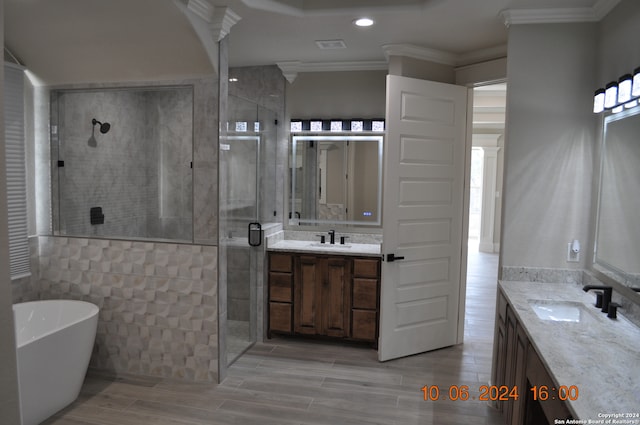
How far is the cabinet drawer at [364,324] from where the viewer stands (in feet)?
13.6

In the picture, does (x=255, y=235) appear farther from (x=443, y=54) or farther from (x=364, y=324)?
(x=443, y=54)

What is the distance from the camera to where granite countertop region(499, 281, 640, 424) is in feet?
4.72

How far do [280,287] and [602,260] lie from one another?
2615 mm

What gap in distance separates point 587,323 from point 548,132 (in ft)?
4.33

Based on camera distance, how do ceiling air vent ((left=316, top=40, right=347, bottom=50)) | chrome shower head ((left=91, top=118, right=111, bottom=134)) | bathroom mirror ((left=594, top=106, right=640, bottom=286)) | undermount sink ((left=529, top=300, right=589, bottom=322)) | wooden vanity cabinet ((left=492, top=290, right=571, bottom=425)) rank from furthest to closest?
ceiling air vent ((left=316, top=40, right=347, bottom=50))
chrome shower head ((left=91, top=118, right=111, bottom=134))
undermount sink ((left=529, top=300, right=589, bottom=322))
bathroom mirror ((left=594, top=106, right=640, bottom=286))
wooden vanity cabinet ((left=492, top=290, right=571, bottom=425))

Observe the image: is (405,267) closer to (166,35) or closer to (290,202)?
(290,202)

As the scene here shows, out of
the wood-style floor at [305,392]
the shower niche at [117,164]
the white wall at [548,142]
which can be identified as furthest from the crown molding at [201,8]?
the wood-style floor at [305,392]

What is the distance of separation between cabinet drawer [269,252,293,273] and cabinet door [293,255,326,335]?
0.22ft

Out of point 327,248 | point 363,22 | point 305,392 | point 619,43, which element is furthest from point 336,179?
point 619,43

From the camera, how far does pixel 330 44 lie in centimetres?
390

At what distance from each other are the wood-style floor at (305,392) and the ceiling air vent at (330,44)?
8.75 feet

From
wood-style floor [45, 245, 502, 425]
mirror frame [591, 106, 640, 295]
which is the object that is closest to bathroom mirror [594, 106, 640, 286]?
mirror frame [591, 106, 640, 295]

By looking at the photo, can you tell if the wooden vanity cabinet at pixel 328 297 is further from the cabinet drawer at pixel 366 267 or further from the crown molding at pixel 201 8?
the crown molding at pixel 201 8

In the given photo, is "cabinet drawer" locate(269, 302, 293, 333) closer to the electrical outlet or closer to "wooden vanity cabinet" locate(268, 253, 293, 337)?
"wooden vanity cabinet" locate(268, 253, 293, 337)
